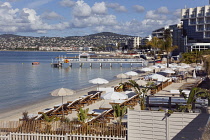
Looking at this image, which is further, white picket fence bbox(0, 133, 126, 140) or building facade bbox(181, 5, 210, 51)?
building facade bbox(181, 5, 210, 51)

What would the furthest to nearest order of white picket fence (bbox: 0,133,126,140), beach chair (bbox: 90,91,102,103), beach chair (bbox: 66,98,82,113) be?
beach chair (bbox: 90,91,102,103) < beach chair (bbox: 66,98,82,113) < white picket fence (bbox: 0,133,126,140)

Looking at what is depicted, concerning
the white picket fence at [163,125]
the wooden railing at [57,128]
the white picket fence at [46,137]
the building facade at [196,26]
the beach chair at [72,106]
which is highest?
the building facade at [196,26]

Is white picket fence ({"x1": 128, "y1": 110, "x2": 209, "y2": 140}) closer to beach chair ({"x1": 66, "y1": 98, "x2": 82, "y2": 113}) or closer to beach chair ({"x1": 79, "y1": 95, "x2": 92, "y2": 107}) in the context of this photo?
beach chair ({"x1": 66, "y1": 98, "x2": 82, "y2": 113})

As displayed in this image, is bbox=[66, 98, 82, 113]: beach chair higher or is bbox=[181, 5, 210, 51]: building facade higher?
bbox=[181, 5, 210, 51]: building facade

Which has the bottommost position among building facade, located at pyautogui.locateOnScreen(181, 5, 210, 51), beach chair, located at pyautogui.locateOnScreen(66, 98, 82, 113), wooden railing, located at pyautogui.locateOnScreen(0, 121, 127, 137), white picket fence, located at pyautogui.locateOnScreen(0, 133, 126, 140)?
beach chair, located at pyautogui.locateOnScreen(66, 98, 82, 113)

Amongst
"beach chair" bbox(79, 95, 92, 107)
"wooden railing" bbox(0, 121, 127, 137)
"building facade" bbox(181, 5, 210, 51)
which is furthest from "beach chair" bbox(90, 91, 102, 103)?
"building facade" bbox(181, 5, 210, 51)

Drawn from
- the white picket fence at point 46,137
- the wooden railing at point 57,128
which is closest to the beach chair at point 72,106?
the wooden railing at point 57,128

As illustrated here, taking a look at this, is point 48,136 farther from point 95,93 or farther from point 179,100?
point 95,93

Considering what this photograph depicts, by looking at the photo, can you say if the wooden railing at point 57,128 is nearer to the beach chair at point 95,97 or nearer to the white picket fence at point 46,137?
the white picket fence at point 46,137

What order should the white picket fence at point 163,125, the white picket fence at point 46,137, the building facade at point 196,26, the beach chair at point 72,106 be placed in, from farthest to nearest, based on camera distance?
the building facade at point 196,26
the beach chair at point 72,106
the white picket fence at point 46,137
the white picket fence at point 163,125

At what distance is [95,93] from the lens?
21.9 m

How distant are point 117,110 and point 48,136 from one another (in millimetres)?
4112

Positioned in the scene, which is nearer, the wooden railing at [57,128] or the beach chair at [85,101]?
the wooden railing at [57,128]

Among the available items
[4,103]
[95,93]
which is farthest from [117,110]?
[4,103]
